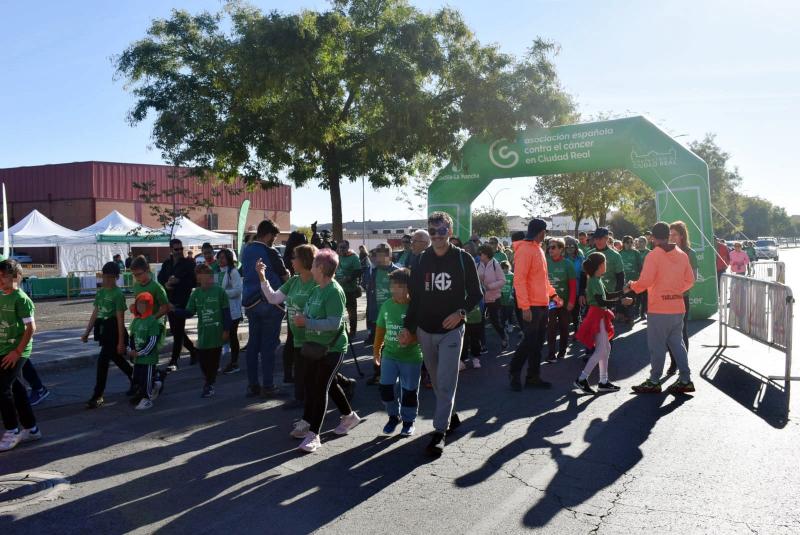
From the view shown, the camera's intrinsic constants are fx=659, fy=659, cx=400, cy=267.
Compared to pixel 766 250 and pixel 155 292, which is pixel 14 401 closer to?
pixel 155 292

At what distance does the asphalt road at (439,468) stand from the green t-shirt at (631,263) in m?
6.44

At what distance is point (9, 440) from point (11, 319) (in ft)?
3.32

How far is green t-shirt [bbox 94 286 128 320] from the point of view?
281 inches

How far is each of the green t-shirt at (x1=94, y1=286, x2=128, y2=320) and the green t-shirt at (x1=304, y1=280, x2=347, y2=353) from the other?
285cm

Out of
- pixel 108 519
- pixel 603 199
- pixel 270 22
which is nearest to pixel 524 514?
pixel 108 519

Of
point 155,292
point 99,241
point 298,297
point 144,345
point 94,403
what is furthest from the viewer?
point 99,241

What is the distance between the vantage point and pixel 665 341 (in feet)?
23.6

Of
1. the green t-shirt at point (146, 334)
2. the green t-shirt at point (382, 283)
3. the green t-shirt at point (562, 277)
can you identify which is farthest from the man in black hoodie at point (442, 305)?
the green t-shirt at point (562, 277)

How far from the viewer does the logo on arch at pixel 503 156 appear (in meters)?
15.5

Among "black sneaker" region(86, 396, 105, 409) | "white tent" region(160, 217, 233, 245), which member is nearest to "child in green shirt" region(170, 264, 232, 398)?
"black sneaker" region(86, 396, 105, 409)

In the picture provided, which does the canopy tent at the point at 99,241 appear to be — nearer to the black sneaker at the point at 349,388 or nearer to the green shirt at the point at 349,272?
the green shirt at the point at 349,272

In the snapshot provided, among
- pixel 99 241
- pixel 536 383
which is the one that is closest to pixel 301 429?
pixel 536 383

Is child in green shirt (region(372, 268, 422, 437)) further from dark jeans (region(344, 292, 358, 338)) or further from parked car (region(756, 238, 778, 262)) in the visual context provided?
parked car (region(756, 238, 778, 262))

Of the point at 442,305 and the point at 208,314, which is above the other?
the point at 442,305
